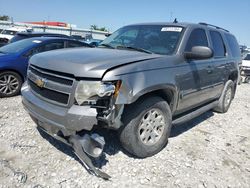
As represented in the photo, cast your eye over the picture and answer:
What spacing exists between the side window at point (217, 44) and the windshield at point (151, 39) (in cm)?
Result: 132

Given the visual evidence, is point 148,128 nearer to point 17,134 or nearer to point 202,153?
point 202,153

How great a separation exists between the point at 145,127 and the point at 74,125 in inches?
43.5

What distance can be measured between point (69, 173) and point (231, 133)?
342 cm

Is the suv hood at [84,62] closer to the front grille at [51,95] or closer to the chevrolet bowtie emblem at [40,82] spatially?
the chevrolet bowtie emblem at [40,82]

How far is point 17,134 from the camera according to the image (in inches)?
156

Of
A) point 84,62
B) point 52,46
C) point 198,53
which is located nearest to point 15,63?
point 52,46

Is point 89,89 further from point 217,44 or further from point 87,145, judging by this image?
point 217,44

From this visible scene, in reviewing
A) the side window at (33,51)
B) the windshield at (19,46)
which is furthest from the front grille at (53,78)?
the windshield at (19,46)

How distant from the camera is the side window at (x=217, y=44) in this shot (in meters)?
5.01

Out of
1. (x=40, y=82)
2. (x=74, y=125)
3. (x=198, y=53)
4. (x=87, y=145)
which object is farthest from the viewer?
(x=198, y=53)

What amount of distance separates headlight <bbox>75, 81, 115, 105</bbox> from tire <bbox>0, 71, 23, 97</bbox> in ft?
13.3

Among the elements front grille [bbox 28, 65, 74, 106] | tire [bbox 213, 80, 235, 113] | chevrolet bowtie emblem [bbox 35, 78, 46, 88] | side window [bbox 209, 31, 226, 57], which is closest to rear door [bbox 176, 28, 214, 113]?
side window [bbox 209, 31, 226, 57]

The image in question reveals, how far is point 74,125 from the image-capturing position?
8.70 feet

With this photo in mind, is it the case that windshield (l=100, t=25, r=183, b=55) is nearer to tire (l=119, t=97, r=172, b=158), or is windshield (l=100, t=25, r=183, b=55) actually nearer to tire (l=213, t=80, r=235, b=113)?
tire (l=119, t=97, r=172, b=158)
